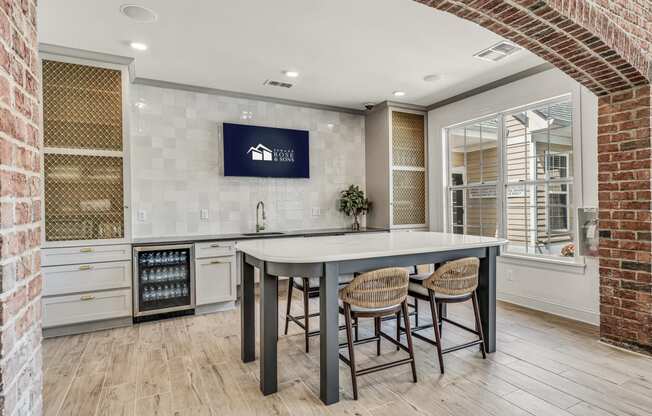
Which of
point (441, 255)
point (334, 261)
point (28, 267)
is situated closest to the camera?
point (28, 267)

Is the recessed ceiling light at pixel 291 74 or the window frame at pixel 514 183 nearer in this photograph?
the window frame at pixel 514 183

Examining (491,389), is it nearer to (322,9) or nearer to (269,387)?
(269,387)

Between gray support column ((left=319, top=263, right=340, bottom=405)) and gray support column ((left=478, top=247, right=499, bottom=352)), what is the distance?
4.83 ft

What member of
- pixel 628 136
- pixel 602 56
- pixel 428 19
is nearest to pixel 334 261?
pixel 428 19

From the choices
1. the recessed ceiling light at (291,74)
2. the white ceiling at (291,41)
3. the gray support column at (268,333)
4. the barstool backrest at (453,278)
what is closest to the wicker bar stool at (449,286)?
the barstool backrest at (453,278)

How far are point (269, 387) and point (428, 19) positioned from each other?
3.12 meters

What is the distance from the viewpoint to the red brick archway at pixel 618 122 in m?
2.38

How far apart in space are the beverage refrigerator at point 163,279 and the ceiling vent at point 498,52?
12.4 ft

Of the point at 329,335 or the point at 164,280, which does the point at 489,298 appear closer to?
the point at 329,335

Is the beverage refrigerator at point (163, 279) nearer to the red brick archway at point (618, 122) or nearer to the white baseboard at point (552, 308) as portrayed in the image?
the red brick archway at point (618, 122)

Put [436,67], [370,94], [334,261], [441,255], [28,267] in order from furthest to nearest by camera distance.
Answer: [370,94]
[436,67]
[441,255]
[334,261]
[28,267]

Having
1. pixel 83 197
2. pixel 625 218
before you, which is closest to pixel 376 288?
pixel 625 218

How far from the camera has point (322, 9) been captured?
9.31 ft

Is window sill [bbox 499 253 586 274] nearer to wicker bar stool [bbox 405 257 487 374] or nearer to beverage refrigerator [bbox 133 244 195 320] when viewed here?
wicker bar stool [bbox 405 257 487 374]
